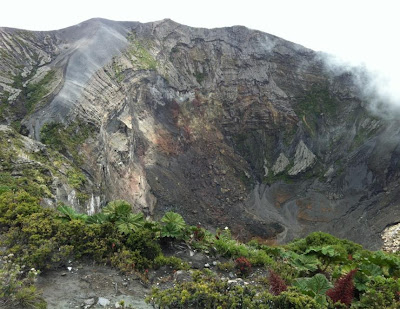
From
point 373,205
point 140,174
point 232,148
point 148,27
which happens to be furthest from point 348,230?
point 148,27

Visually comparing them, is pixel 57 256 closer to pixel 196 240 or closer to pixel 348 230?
pixel 196 240

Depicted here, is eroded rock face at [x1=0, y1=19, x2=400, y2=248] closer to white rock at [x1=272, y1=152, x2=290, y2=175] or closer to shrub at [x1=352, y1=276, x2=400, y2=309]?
white rock at [x1=272, y1=152, x2=290, y2=175]

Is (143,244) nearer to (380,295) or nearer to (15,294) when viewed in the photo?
(15,294)

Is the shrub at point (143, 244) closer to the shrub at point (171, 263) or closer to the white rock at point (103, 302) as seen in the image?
the shrub at point (171, 263)

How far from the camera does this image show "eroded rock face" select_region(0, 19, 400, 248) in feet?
107

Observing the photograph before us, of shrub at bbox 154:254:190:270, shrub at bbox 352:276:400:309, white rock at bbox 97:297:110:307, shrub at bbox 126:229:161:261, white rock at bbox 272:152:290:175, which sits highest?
shrub at bbox 352:276:400:309

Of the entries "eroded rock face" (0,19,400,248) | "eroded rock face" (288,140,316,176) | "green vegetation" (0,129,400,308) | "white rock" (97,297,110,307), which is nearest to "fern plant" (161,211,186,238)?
"green vegetation" (0,129,400,308)

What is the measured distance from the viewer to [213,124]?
175ft

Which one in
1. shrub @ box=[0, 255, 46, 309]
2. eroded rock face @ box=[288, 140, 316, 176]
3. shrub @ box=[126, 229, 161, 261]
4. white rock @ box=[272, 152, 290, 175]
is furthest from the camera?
white rock @ box=[272, 152, 290, 175]

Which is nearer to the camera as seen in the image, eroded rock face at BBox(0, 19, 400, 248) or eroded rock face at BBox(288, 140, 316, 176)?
eroded rock face at BBox(0, 19, 400, 248)

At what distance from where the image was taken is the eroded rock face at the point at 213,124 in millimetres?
32688

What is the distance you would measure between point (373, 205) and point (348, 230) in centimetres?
609

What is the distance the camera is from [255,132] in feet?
185

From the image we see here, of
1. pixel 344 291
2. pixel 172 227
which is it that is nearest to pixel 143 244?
pixel 172 227
